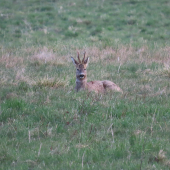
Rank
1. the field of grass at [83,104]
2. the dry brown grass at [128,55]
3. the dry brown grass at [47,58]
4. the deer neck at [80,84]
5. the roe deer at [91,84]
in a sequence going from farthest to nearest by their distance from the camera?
1. the dry brown grass at [128,55]
2. the dry brown grass at [47,58]
3. the deer neck at [80,84]
4. the roe deer at [91,84]
5. the field of grass at [83,104]

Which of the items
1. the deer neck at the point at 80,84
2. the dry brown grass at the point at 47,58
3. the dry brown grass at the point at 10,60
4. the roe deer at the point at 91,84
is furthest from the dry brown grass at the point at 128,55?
the deer neck at the point at 80,84

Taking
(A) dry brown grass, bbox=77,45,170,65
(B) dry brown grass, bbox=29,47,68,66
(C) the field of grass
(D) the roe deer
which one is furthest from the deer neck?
(A) dry brown grass, bbox=77,45,170,65

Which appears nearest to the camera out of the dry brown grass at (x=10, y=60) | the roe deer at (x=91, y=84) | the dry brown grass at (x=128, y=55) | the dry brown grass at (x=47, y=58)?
the roe deer at (x=91, y=84)

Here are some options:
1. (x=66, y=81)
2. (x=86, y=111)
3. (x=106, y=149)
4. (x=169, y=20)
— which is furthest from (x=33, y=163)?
(x=169, y=20)

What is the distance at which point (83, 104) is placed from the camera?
6.21 metres

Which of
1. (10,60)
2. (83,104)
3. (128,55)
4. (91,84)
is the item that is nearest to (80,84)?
(91,84)

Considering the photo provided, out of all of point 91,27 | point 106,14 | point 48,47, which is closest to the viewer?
point 48,47

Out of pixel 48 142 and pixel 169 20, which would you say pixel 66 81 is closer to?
pixel 48 142

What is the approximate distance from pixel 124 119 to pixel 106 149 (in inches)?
49.8

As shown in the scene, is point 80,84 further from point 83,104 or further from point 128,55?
point 128,55

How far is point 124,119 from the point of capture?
5730 mm

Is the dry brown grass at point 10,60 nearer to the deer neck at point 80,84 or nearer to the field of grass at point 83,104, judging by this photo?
the field of grass at point 83,104

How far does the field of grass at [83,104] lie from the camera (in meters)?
4.43

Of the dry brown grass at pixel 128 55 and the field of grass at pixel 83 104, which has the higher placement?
the dry brown grass at pixel 128 55
